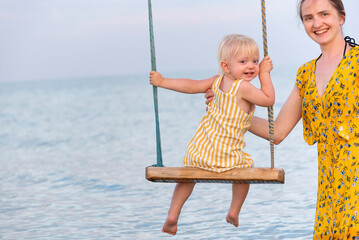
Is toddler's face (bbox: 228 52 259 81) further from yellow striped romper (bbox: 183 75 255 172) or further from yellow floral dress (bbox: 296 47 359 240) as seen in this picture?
yellow floral dress (bbox: 296 47 359 240)

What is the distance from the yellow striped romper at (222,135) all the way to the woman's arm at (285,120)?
0.10m

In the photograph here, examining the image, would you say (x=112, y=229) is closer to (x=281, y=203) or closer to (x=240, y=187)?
(x=281, y=203)

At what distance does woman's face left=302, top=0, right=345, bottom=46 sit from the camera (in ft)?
11.0

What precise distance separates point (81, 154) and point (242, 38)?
417 inches

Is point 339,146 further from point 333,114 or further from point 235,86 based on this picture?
point 235,86

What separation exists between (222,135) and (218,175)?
0.84ft

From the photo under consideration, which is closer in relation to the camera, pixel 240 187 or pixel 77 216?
pixel 240 187

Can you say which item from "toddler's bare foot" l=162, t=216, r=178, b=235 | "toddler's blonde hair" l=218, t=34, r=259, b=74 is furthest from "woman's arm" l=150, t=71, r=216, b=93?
"toddler's bare foot" l=162, t=216, r=178, b=235

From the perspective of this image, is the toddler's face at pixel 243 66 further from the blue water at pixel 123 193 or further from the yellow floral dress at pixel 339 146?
the blue water at pixel 123 193

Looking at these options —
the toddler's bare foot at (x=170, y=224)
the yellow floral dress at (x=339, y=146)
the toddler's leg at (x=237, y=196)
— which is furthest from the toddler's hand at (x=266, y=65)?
the toddler's bare foot at (x=170, y=224)

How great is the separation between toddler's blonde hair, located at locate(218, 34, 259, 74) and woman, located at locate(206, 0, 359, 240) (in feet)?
0.94

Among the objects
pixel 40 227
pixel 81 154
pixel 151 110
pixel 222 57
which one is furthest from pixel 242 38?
pixel 151 110

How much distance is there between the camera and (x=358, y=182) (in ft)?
10.4

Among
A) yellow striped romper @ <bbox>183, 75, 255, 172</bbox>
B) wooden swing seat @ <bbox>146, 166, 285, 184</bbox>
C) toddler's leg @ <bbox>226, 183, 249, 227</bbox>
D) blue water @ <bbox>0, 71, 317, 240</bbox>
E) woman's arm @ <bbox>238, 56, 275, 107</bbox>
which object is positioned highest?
woman's arm @ <bbox>238, 56, 275, 107</bbox>
